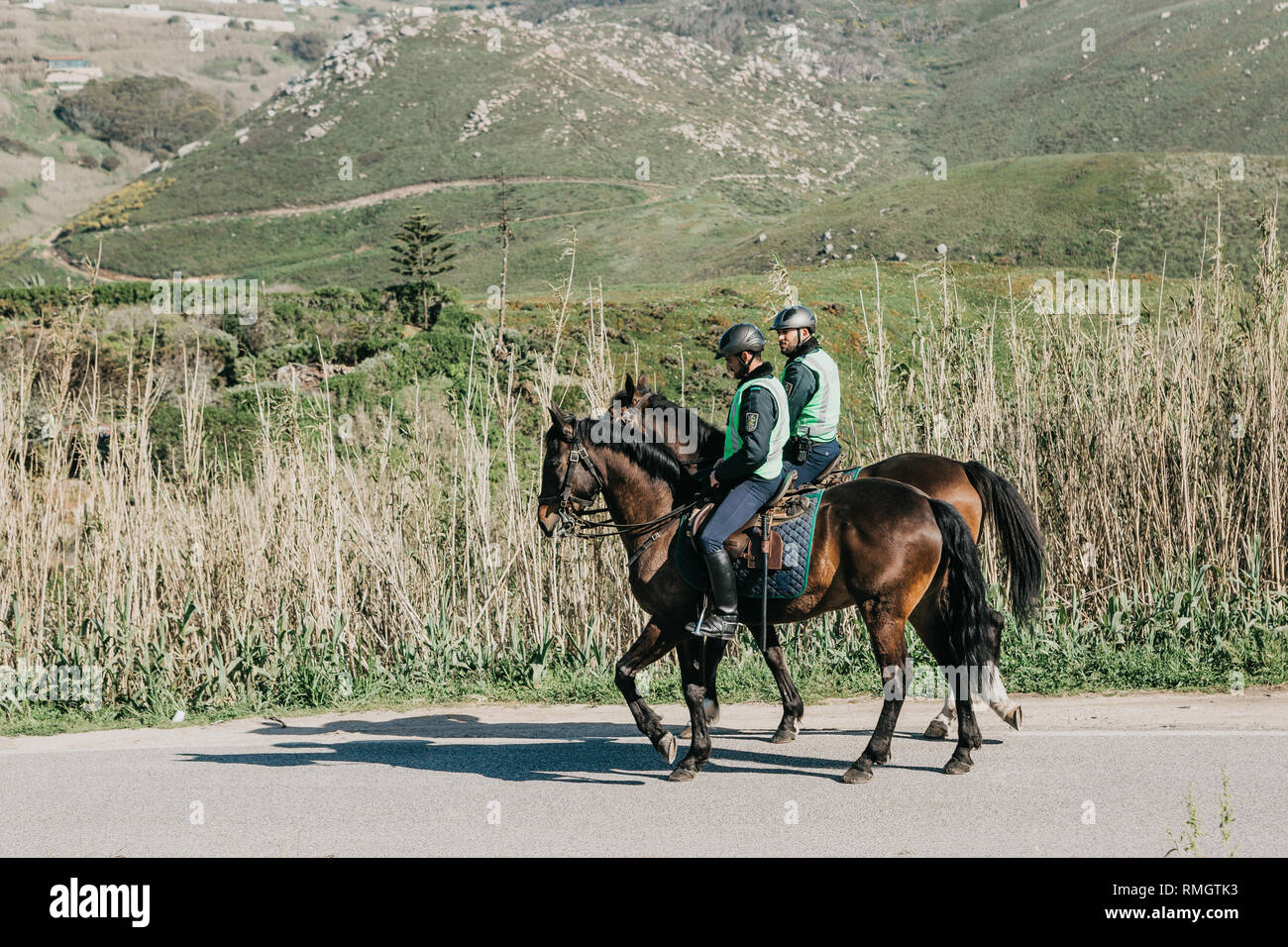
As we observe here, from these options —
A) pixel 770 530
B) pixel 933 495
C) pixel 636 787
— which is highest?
pixel 933 495

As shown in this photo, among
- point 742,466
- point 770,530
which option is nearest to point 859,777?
point 770,530

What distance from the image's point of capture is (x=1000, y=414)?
1058 centimetres

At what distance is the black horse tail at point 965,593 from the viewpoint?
22.2 ft

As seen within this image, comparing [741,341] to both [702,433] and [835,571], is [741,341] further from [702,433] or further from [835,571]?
[835,571]

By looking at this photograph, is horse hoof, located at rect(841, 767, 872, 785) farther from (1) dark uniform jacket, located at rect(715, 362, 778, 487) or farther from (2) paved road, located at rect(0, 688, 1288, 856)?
(1) dark uniform jacket, located at rect(715, 362, 778, 487)

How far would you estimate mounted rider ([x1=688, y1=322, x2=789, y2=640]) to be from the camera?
6688 millimetres

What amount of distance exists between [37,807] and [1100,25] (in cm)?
16569

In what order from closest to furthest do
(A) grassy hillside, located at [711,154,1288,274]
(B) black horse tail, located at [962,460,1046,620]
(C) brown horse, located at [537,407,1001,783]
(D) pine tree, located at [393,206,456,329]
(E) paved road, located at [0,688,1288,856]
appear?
(E) paved road, located at [0,688,1288,856] < (C) brown horse, located at [537,407,1001,783] < (B) black horse tail, located at [962,460,1046,620] < (D) pine tree, located at [393,206,456,329] < (A) grassy hillside, located at [711,154,1288,274]

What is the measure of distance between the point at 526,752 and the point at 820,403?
302 centimetres

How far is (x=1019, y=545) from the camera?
301 inches

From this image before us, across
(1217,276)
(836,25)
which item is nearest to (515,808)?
(1217,276)

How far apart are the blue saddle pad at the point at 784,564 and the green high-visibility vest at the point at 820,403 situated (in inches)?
25.7

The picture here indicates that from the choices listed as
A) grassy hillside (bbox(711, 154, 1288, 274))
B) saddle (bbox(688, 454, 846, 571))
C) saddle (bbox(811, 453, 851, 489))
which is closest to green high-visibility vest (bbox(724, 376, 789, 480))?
saddle (bbox(688, 454, 846, 571))

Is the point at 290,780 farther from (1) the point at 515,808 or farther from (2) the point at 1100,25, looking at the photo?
(2) the point at 1100,25
